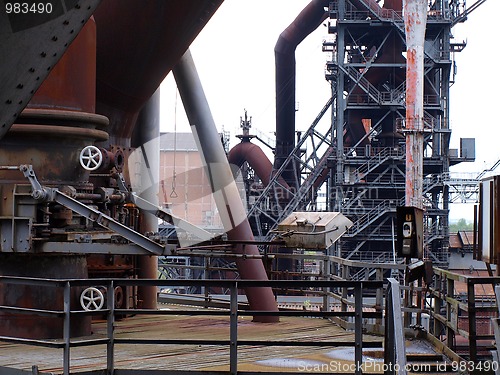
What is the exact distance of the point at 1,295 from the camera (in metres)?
10.8

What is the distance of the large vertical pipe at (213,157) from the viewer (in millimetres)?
15297

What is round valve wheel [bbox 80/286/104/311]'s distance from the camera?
10820 millimetres

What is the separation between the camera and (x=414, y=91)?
44281 millimetres

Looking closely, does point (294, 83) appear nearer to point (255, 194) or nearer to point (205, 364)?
point (255, 194)

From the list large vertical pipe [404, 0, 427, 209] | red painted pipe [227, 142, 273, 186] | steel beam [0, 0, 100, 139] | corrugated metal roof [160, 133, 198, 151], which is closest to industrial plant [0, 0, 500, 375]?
steel beam [0, 0, 100, 139]

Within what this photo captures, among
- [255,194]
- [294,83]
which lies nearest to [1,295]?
[294,83]

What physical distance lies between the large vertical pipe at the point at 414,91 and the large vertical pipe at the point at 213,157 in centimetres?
2991

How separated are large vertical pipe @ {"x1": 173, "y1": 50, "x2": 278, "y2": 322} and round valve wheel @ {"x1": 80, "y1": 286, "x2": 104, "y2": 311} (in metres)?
4.25

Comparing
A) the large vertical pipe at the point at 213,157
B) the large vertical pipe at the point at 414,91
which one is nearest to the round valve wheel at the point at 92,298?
the large vertical pipe at the point at 213,157

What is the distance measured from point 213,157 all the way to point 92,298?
5.12 meters

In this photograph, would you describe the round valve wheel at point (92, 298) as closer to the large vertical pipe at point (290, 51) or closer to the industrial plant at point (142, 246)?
the industrial plant at point (142, 246)

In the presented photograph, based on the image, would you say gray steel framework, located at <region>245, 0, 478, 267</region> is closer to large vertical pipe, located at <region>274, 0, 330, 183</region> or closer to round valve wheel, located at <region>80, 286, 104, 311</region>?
large vertical pipe, located at <region>274, 0, 330, 183</region>

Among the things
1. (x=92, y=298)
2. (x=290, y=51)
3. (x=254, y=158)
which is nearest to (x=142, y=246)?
(x=92, y=298)

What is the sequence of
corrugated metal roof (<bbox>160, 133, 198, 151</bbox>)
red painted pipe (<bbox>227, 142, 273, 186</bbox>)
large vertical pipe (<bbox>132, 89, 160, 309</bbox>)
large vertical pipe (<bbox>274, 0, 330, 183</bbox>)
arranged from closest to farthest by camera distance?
large vertical pipe (<bbox>132, 89, 160, 309</bbox>) < large vertical pipe (<bbox>274, 0, 330, 183</bbox>) < red painted pipe (<bbox>227, 142, 273, 186</bbox>) < corrugated metal roof (<bbox>160, 133, 198, 151</bbox>)
